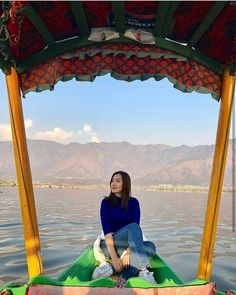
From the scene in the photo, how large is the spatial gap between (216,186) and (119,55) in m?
2.23

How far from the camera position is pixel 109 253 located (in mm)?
4352

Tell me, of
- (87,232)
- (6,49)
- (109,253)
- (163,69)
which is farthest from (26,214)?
(87,232)

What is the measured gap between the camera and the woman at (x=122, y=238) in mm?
4051

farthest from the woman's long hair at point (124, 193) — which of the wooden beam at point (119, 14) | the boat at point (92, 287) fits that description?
the wooden beam at point (119, 14)

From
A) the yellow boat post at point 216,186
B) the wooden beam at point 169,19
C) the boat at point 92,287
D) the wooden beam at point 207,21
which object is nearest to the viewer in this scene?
the boat at point 92,287

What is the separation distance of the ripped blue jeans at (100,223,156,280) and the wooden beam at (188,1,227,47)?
2495 millimetres

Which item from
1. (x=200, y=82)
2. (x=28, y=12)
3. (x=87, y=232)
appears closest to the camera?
(x=28, y=12)

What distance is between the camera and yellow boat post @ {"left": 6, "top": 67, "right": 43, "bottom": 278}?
4.40 meters

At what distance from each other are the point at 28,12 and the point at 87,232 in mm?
7542

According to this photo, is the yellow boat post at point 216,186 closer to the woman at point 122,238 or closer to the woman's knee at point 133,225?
the woman at point 122,238

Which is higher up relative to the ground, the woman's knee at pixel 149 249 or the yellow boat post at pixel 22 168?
the yellow boat post at pixel 22 168

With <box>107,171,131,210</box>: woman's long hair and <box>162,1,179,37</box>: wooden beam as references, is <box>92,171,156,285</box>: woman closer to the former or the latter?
<box>107,171,131,210</box>: woman's long hair

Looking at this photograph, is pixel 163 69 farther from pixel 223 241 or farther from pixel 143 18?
pixel 223 241

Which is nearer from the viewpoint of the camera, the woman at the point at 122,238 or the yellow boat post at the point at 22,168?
the woman at the point at 122,238
